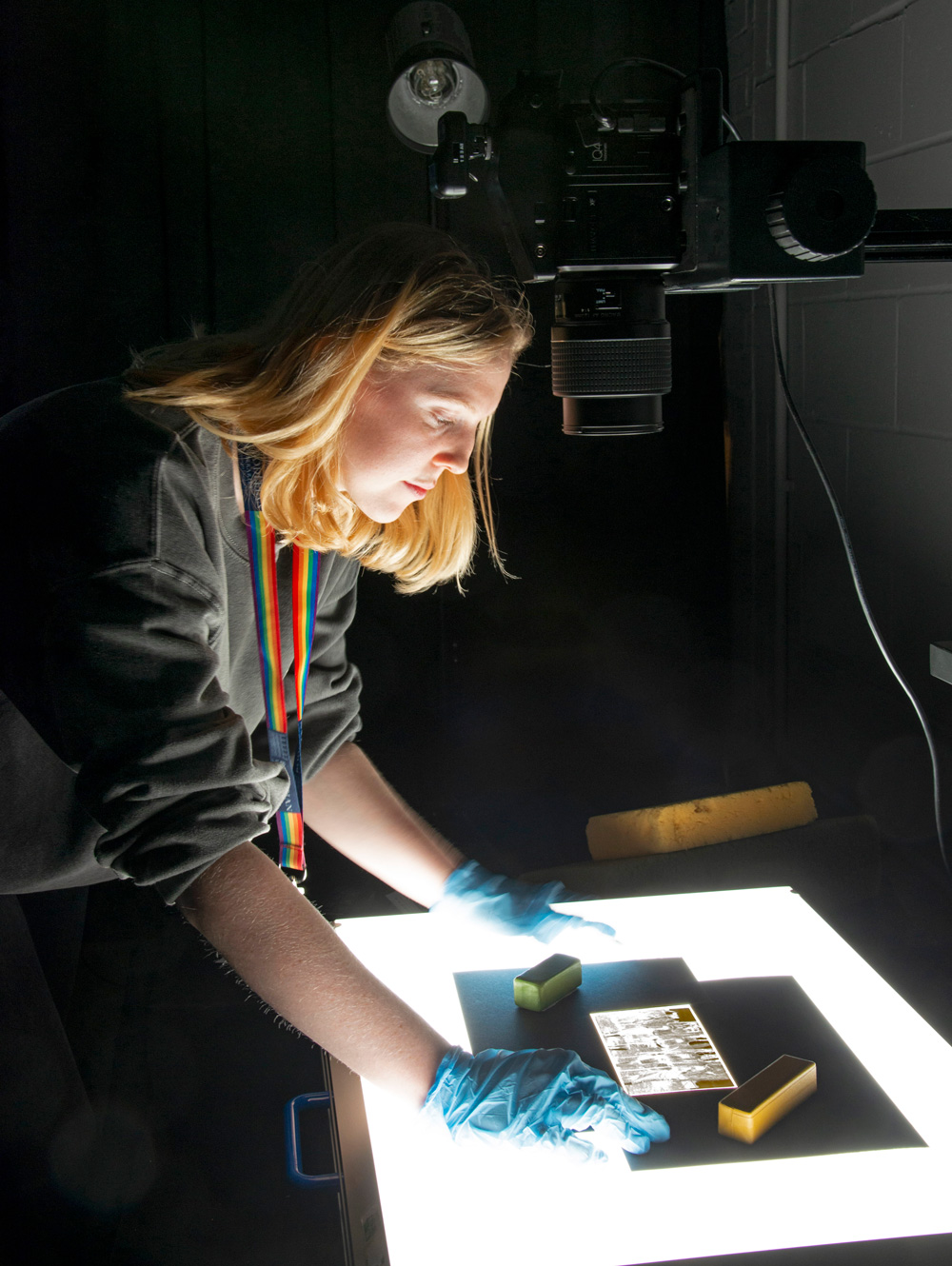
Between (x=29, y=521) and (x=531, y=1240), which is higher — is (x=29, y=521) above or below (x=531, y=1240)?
above

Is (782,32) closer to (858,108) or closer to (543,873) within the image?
(858,108)

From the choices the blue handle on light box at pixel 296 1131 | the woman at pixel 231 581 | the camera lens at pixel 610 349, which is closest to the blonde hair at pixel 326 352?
the woman at pixel 231 581

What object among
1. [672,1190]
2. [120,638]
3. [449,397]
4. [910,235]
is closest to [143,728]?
[120,638]

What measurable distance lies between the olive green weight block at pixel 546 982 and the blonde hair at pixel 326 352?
0.50m

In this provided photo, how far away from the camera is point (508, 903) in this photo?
113 centimetres

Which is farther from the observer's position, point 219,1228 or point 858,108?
point 858,108

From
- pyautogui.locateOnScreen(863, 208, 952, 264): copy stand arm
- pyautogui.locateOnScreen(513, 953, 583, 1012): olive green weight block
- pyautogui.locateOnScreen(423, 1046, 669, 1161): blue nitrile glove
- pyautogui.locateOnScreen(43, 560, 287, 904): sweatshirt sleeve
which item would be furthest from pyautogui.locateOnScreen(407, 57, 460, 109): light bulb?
pyautogui.locateOnScreen(423, 1046, 669, 1161): blue nitrile glove

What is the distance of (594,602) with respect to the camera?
235 centimetres

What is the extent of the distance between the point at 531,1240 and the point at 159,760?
0.44 meters

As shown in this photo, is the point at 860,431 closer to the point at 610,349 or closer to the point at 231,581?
the point at 610,349

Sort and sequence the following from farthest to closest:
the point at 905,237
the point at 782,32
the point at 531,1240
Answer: the point at 782,32 < the point at 905,237 < the point at 531,1240

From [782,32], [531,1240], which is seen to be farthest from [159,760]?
[782,32]

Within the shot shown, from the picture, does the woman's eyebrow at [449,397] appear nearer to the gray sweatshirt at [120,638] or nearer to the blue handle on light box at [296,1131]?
the gray sweatshirt at [120,638]

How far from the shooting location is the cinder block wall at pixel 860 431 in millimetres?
1430
